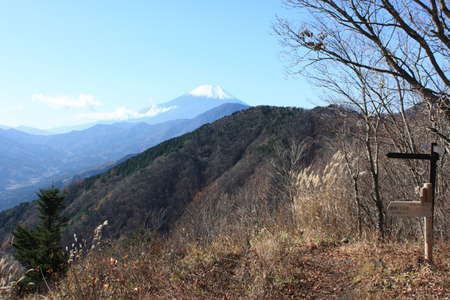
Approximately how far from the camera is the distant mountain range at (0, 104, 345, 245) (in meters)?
39.6

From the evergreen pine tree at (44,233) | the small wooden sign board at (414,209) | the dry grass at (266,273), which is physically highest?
the small wooden sign board at (414,209)

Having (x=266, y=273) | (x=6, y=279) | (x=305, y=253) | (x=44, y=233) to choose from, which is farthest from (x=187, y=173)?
(x=266, y=273)

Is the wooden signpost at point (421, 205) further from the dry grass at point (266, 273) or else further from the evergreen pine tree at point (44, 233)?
the evergreen pine tree at point (44, 233)

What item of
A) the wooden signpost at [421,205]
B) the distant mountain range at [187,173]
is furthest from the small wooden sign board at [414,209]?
the distant mountain range at [187,173]

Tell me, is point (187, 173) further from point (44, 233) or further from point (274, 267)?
point (274, 267)

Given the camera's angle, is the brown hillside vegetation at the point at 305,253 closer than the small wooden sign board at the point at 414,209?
No

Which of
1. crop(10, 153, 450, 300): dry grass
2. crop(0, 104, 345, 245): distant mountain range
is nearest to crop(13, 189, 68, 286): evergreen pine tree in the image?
crop(10, 153, 450, 300): dry grass

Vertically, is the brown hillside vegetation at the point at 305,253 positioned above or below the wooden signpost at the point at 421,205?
below

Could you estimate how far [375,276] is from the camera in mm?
3959

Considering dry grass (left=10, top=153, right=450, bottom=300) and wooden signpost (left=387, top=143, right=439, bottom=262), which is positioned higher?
wooden signpost (left=387, top=143, right=439, bottom=262)

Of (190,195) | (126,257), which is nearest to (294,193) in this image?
(126,257)

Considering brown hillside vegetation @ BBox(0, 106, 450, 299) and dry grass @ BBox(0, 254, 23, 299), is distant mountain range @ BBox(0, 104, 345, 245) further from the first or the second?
dry grass @ BBox(0, 254, 23, 299)

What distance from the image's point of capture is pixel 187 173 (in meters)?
49.6

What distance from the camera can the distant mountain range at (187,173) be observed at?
39.6 m
